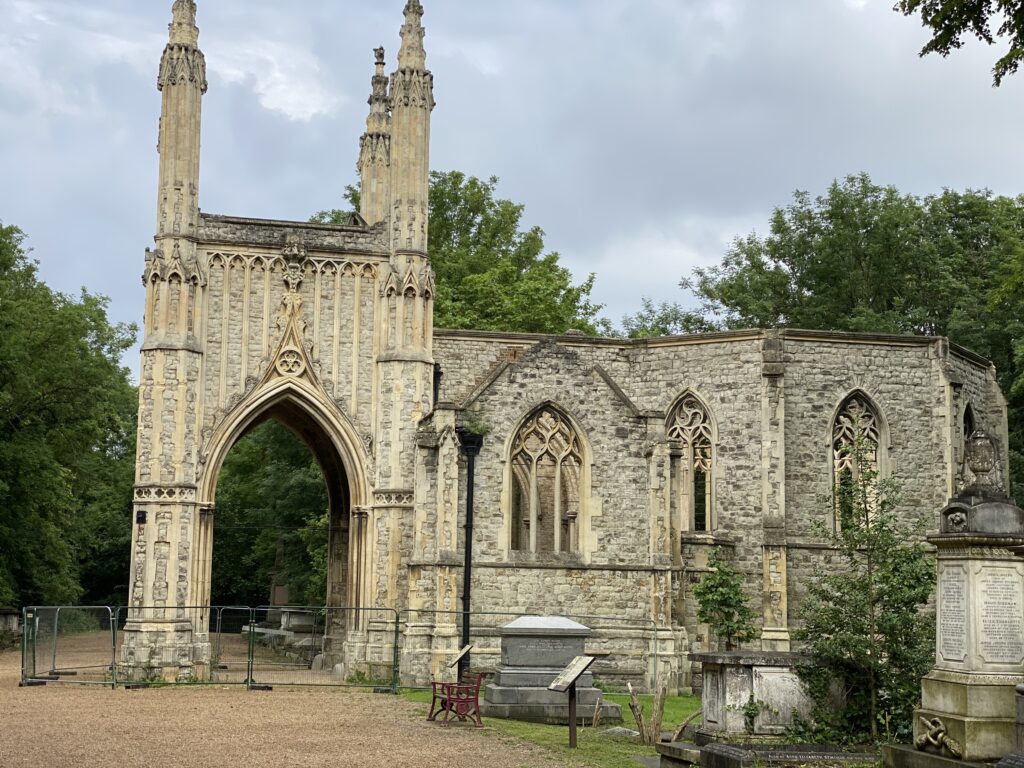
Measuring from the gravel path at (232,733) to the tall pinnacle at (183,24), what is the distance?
489 inches

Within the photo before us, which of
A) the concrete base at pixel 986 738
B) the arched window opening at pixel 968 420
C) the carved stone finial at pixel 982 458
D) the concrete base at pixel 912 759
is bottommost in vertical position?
the concrete base at pixel 912 759

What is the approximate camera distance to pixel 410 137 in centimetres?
2647

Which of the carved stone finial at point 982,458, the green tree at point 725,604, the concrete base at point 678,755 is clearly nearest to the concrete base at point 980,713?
the carved stone finial at point 982,458

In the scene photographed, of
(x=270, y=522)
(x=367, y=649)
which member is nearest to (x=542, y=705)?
(x=367, y=649)

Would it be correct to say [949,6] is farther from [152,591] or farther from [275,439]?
[275,439]

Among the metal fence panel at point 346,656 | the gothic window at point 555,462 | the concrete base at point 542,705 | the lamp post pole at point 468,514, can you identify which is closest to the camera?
the concrete base at point 542,705

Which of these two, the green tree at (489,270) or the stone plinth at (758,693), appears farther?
the green tree at (489,270)

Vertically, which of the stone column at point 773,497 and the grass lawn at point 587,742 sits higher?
the stone column at point 773,497

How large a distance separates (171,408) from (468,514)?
5.89 metres

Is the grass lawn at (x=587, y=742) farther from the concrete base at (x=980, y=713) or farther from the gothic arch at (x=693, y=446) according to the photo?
the gothic arch at (x=693, y=446)

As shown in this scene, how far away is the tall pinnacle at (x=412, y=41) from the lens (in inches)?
1053

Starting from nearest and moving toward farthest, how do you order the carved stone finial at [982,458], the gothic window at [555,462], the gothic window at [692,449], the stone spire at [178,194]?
the carved stone finial at [982,458]
the stone spire at [178,194]
the gothic window at [555,462]
the gothic window at [692,449]

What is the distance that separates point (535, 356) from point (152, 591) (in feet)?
27.5

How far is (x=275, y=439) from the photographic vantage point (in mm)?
40656
